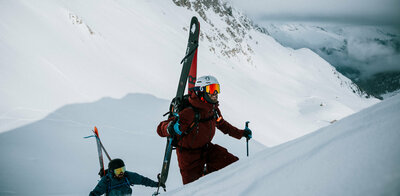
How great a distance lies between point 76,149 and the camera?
5465mm

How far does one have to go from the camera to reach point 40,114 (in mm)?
6008

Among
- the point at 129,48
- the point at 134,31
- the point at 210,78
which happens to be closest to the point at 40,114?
the point at 210,78

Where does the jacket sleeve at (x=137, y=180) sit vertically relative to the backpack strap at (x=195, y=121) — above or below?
below

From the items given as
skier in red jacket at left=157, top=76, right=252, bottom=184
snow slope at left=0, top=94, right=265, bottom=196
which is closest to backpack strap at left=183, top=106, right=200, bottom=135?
skier in red jacket at left=157, top=76, right=252, bottom=184

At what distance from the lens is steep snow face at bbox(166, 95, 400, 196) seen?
0.91 meters

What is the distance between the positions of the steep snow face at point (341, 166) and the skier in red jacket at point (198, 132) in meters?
1.59

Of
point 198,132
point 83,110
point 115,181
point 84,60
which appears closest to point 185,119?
point 198,132

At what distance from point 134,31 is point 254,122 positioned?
40.2ft

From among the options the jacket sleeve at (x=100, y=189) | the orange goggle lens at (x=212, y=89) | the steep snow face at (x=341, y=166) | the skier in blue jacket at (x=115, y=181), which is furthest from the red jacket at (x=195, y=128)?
the steep snow face at (x=341, y=166)

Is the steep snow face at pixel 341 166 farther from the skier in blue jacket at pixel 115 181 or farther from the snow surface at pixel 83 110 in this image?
the skier in blue jacket at pixel 115 181

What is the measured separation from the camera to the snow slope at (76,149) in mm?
4230

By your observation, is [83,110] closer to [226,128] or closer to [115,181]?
[115,181]

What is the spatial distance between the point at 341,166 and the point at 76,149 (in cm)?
575

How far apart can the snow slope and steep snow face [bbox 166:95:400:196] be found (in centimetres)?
401
